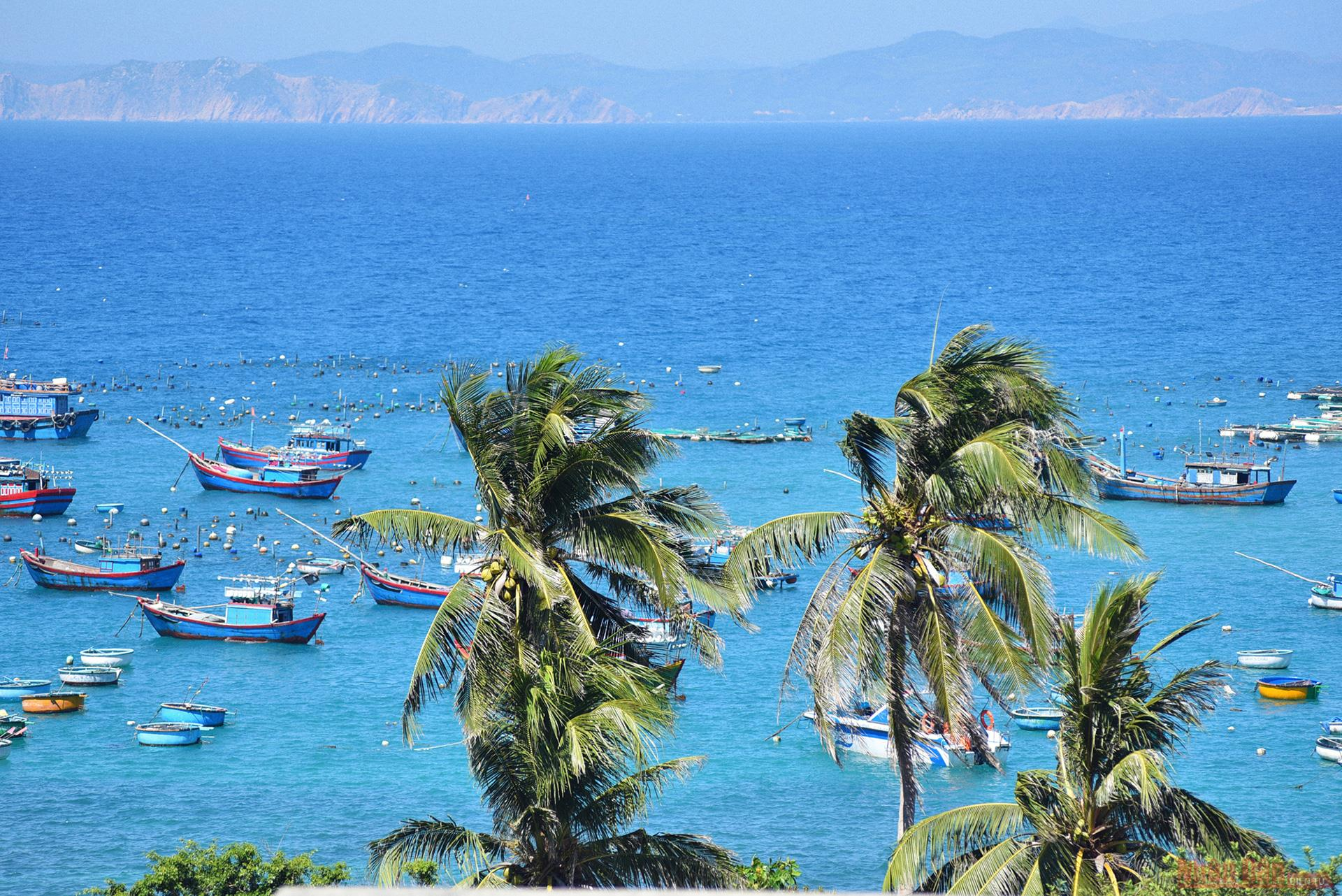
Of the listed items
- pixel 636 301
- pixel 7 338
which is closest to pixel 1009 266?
pixel 636 301

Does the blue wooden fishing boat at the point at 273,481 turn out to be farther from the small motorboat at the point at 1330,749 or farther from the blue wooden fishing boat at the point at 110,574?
the small motorboat at the point at 1330,749

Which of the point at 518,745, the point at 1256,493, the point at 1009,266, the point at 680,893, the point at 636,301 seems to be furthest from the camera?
the point at 1009,266

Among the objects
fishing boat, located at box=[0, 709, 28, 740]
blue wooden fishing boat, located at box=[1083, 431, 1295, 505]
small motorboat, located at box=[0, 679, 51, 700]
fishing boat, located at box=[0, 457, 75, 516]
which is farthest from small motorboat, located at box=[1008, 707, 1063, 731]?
fishing boat, located at box=[0, 457, 75, 516]

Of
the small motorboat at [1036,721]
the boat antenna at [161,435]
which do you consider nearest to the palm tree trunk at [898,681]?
the small motorboat at [1036,721]

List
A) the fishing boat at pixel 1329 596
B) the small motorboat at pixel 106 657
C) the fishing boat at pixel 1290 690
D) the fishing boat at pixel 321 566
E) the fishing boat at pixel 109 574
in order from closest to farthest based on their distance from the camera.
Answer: the fishing boat at pixel 1290 690
the small motorboat at pixel 106 657
the fishing boat at pixel 1329 596
the fishing boat at pixel 109 574
the fishing boat at pixel 321 566

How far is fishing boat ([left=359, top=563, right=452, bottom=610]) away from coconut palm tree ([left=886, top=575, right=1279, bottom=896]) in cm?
4436

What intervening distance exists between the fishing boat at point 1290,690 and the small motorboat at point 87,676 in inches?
1431

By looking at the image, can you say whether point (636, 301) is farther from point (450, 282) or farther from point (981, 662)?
point (981, 662)

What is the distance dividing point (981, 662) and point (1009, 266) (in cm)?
16591

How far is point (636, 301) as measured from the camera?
156250mm

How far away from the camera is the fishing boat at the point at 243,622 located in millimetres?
60062

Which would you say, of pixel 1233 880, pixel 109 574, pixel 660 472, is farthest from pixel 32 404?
pixel 1233 880

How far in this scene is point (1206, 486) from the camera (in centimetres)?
7950

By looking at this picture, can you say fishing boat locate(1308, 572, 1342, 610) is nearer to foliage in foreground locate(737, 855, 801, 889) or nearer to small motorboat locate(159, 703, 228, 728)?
small motorboat locate(159, 703, 228, 728)
